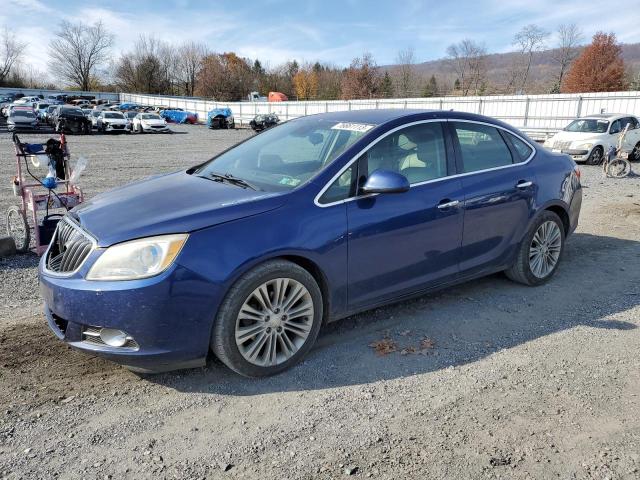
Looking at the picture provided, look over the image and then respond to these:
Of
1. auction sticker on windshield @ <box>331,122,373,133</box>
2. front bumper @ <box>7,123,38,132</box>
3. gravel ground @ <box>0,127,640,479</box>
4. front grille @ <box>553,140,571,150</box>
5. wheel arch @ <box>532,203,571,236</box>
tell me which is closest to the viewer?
gravel ground @ <box>0,127,640,479</box>

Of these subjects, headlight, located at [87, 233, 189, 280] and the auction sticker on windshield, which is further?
the auction sticker on windshield

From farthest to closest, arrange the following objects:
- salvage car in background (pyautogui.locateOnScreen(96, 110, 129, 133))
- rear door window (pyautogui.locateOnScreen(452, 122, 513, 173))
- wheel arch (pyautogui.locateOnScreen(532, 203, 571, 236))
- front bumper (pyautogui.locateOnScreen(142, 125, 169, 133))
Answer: front bumper (pyautogui.locateOnScreen(142, 125, 169, 133)) → salvage car in background (pyautogui.locateOnScreen(96, 110, 129, 133)) → wheel arch (pyautogui.locateOnScreen(532, 203, 571, 236)) → rear door window (pyautogui.locateOnScreen(452, 122, 513, 173))

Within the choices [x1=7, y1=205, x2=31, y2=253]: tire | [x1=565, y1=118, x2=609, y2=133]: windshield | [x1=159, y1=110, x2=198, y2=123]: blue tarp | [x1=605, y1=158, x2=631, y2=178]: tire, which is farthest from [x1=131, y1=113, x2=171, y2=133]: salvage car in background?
[x1=7, y1=205, x2=31, y2=253]: tire

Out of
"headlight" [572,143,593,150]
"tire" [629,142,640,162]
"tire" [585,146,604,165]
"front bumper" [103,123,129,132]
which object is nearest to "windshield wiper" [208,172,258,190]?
"headlight" [572,143,593,150]

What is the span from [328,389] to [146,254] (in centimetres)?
140

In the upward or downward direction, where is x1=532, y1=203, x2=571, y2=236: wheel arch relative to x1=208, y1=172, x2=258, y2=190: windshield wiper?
downward

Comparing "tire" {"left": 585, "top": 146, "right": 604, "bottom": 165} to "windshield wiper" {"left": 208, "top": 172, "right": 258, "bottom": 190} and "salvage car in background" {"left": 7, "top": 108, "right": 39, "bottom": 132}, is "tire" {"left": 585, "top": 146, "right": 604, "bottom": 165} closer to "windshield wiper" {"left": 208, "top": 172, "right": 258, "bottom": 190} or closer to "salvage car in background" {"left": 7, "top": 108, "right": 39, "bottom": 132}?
"windshield wiper" {"left": 208, "top": 172, "right": 258, "bottom": 190}

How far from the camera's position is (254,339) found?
3.27m

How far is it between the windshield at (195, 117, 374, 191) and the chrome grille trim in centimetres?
112

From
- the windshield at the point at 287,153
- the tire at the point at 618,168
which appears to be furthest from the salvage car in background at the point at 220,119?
the windshield at the point at 287,153

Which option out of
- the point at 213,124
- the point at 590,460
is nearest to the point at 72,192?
the point at 590,460

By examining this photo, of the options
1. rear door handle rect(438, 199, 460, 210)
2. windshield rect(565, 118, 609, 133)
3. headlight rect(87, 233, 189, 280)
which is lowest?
headlight rect(87, 233, 189, 280)

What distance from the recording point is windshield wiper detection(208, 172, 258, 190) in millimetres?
3678

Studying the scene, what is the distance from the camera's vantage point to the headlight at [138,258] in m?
2.91
